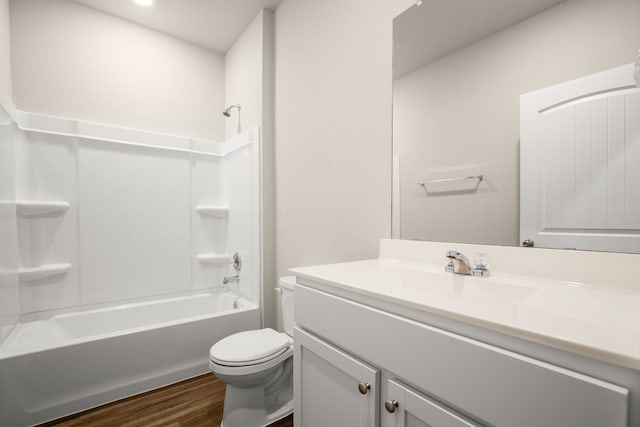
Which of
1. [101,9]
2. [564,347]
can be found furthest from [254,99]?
[564,347]

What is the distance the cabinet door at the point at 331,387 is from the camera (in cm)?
83

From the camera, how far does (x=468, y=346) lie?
0.61 metres

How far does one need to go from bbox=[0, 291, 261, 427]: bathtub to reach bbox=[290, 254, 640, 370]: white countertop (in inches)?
55.2

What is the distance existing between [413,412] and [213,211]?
8.28 ft

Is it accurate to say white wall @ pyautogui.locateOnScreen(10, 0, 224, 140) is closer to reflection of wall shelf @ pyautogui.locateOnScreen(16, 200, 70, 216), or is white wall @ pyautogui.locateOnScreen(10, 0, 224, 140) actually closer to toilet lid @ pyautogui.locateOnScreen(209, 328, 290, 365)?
reflection of wall shelf @ pyautogui.locateOnScreen(16, 200, 70, 216)

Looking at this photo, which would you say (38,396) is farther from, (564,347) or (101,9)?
(101,9)

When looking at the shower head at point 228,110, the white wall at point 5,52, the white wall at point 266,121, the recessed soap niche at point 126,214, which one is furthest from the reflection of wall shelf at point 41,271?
the shower head at point 228,110

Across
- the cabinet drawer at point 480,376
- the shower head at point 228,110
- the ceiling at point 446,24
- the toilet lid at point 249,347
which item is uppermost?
the shower head at point 228,110

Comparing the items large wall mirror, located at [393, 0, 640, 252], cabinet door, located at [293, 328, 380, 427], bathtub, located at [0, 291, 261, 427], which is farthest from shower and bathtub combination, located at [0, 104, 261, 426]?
large wall mirror, located at [393, 0, 640, 252]

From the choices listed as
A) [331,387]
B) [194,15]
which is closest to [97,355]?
[331,387]

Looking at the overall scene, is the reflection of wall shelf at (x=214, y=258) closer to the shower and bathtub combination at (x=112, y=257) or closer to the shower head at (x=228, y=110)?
the shower and bathtub combination at (x=112, y=257)

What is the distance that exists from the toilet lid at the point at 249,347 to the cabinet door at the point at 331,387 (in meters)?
0.42

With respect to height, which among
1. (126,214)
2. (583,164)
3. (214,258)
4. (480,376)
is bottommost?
(214,258)

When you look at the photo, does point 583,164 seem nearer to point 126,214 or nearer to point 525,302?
point 525,302
